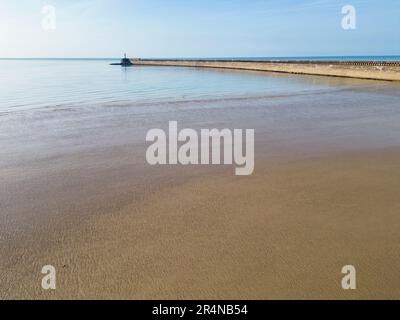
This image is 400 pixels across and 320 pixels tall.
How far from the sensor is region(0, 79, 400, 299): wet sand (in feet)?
11.3

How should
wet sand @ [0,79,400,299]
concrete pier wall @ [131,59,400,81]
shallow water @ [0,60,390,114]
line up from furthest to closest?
concrete pier wall @ [131,59,400,81]
shallow water @ [0,60,390,114]
wet sand @ [0,79,400,299]

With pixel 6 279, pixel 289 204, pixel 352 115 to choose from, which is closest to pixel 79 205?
pixel 6 279

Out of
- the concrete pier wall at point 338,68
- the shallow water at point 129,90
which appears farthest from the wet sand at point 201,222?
the concrete pier wall at point 338,68

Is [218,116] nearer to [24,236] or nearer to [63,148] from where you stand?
[63,148]

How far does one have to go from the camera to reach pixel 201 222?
4.66m

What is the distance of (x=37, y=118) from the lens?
13414mm

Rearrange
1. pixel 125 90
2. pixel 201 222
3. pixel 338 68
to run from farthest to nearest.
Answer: pixel 338 68
pixel 125 90
pixel 201 222

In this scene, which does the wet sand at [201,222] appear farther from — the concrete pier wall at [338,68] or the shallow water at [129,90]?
the concrete pier wall at [338,68]

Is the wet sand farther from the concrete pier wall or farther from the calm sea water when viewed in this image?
the concrete pier wall

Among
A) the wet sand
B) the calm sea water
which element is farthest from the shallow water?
the wet sand

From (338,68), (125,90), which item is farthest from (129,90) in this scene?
(338,68)

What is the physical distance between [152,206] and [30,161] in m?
3.66

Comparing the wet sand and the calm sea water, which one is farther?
the calm sea water

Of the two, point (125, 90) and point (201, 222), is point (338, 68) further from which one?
point (201, 222)
